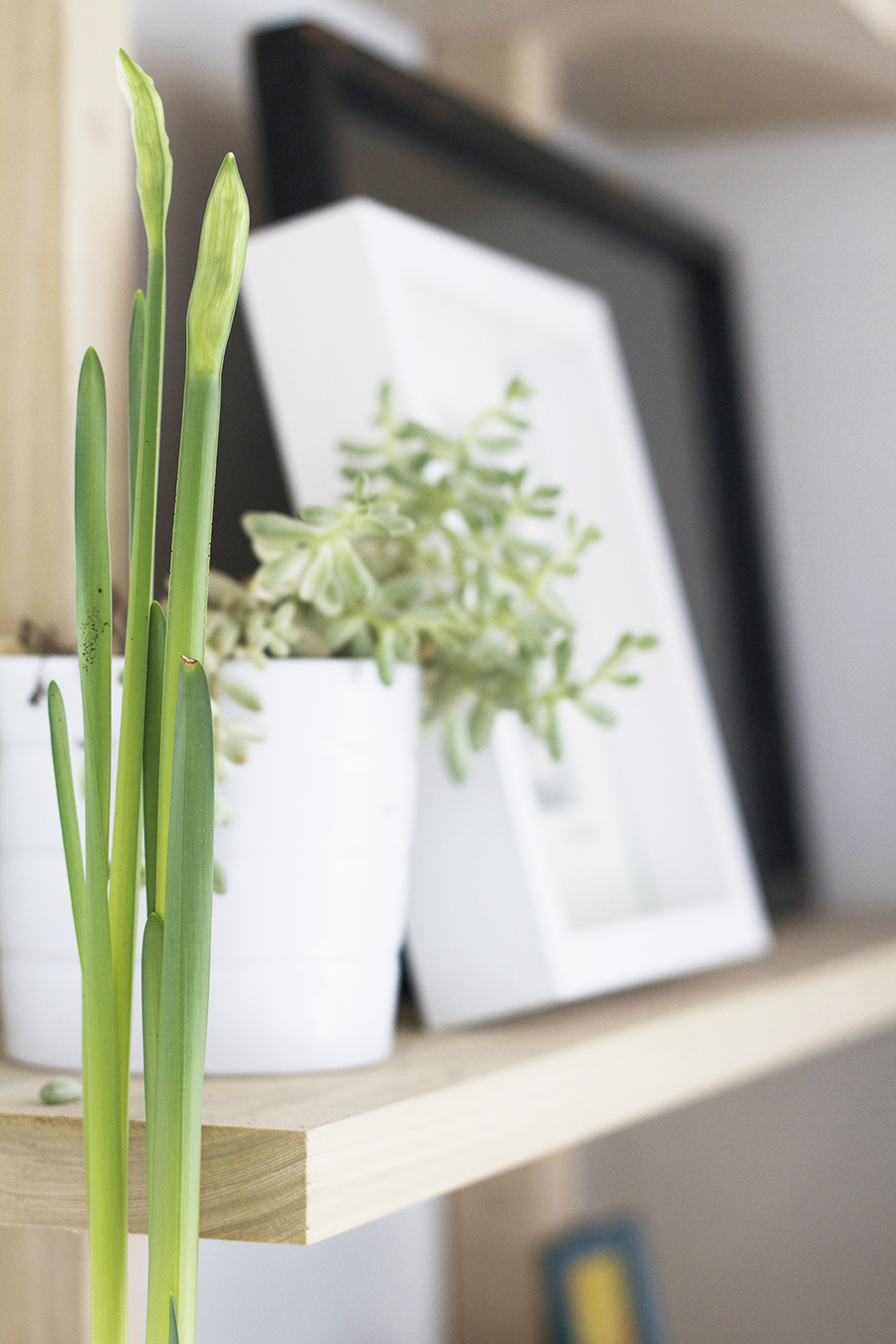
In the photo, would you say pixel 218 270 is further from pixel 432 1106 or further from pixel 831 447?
pixel 831 447

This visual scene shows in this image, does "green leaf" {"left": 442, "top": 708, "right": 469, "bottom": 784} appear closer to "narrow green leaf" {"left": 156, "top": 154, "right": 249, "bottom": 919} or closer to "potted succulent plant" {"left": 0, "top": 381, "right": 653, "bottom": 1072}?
"potted succulent plant" {"left": 0, "top": 381, "right": 653, "bottom": 1072}

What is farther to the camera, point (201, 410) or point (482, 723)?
point (482, 723)

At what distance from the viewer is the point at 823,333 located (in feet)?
3.56

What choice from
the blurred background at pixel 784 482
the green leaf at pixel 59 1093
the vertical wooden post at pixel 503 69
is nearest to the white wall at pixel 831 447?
the blurred background at pixel 784 482

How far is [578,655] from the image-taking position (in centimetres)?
73

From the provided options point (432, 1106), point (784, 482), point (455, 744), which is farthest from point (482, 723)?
point (784, 482)

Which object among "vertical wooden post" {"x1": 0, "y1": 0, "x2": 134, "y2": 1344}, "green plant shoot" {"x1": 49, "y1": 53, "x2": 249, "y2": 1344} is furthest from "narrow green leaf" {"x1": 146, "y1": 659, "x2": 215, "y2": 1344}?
"vertical wooden post" {"x1": 0, "y1": 0, "x2": 134, "y2": 1344}

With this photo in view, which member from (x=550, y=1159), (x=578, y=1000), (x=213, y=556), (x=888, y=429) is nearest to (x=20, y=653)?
(x=213, y=556)

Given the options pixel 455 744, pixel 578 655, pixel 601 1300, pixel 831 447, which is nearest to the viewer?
pixel 455 744

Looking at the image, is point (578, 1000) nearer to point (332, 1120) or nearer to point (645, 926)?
point (645, 926)

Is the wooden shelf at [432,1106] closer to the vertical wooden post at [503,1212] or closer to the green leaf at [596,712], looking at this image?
the green leaf at [596,712]

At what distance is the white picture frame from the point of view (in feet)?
1.86

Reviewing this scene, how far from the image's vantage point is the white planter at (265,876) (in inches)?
18.0

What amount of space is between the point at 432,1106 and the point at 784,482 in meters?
0.78
